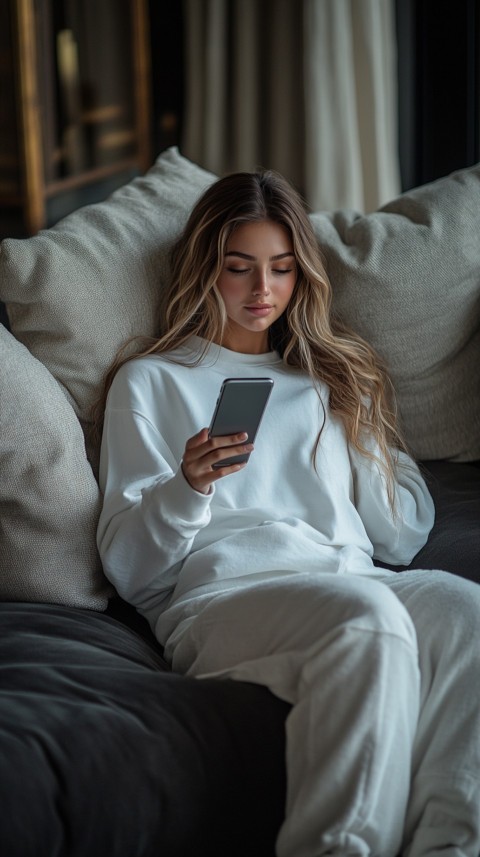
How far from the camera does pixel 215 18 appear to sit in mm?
3621

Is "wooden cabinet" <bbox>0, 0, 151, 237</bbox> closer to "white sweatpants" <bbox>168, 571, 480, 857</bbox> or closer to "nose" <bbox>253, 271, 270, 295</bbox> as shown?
"nose" <bbox>253, 271, 270, 295</bbox>

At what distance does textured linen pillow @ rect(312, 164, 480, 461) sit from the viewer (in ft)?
6.68

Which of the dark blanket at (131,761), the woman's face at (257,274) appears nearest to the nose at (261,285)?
the woman's face at (257,274)

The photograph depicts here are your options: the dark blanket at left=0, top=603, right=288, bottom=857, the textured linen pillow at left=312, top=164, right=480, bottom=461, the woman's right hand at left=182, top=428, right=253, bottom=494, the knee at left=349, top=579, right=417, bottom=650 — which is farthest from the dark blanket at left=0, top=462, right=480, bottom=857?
the textured linen pillow at left=312, top=164, right=480, bottom=461

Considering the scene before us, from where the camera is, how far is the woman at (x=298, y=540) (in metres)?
1.36

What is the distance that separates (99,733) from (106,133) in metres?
2.91

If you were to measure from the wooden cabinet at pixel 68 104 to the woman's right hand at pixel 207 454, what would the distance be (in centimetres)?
206

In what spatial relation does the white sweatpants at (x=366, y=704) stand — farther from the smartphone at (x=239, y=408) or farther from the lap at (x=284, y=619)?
the smartphone at (x=239, y=408)

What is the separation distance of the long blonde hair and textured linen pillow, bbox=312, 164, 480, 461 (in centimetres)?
7

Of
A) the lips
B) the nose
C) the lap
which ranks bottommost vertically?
the lap

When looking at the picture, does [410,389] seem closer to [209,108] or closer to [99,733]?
[99,733]

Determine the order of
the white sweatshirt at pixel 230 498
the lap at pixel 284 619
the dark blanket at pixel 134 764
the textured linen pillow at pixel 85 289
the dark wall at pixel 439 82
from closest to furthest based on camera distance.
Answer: the dark blanket at pixel 134 764
the lap at pixel 284 619
the white sweatshirt at pixel 230 498
the textured linen pillow at pixel 85 289
the dark wall at pixel 439 82

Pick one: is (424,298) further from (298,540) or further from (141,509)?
(141,509)

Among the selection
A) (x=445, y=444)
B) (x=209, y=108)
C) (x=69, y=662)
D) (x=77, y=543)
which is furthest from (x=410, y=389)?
(x=209, y=108)
